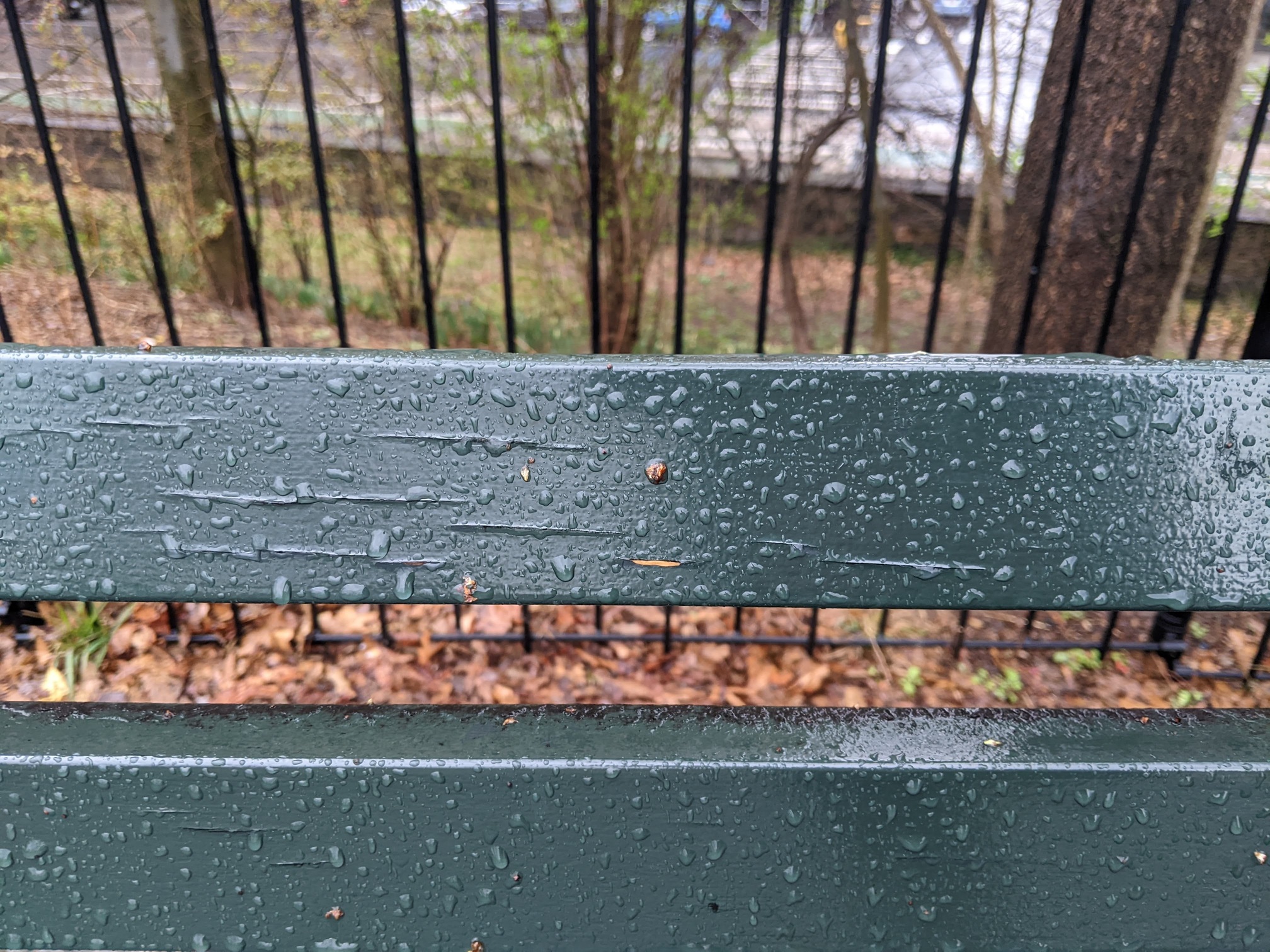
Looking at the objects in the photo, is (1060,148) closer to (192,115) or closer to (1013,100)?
(1013,100)

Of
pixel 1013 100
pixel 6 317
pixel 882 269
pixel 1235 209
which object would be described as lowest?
pixel 882 269

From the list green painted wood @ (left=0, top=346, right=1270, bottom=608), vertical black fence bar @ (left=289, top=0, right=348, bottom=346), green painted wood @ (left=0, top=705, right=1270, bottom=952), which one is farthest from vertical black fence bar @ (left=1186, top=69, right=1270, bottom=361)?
vertical black fence bar @ (left=289, top=0, right=348, bottom=346)

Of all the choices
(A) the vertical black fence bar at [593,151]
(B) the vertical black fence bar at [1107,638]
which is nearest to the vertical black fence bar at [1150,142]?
(B) the vertical black fence bar at [1107,638]

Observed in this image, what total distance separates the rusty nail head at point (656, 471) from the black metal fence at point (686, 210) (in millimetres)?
902

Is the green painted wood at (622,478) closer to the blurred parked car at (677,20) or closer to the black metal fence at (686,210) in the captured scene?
the black metal fence at (686,210)

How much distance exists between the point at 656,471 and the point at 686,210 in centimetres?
99

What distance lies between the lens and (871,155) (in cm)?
186

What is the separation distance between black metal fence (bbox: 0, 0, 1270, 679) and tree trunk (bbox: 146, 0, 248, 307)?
5.47 ft

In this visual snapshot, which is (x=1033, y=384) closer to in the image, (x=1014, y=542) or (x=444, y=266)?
(x=1014, y=542)

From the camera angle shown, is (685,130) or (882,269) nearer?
(685,130)

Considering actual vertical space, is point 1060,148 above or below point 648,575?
above

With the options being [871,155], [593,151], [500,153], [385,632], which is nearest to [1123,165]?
[871,155]

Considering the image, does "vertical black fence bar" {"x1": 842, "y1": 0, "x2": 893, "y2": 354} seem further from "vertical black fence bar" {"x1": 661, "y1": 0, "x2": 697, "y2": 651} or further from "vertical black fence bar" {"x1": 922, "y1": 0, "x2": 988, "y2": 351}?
"vertical black fence bar" {"x1": 661, "y1": 0, "x2": 697, "y2": 651}

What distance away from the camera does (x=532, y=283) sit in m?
5.77
